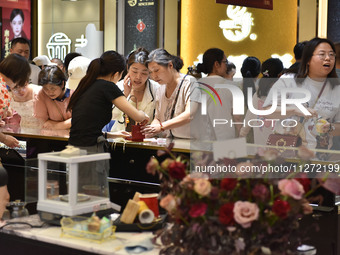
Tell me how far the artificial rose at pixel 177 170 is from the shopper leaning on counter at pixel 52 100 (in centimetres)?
296

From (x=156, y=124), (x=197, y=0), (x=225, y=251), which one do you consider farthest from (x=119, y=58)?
(x=197, y=0)

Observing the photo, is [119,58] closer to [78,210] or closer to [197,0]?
[78,210]

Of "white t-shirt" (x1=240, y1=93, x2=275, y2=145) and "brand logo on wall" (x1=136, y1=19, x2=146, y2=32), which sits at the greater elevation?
"brand logo on wall" (x1=136, y1=19, x2=146, y2=32)

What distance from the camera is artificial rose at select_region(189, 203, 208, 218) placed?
70.1 inches

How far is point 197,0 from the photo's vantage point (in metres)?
8.11

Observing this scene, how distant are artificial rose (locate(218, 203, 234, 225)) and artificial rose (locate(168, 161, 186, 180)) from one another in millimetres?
178

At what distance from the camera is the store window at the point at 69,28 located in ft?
28.6

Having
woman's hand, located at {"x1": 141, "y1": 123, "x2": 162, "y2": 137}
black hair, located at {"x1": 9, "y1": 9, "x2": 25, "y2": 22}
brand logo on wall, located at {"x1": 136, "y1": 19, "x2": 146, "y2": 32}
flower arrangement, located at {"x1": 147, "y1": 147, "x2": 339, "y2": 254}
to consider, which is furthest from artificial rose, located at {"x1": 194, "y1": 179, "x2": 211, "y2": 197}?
black hair, located at {"x1": 9, "y1": 9, "x2": 25, "y2": 22}

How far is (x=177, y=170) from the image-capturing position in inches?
73.3

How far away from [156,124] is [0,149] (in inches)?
49.7

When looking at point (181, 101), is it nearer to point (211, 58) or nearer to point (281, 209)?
point (211, 58)

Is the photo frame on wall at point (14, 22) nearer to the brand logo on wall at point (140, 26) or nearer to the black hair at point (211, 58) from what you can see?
the brand logo on wall at point (140, 26)

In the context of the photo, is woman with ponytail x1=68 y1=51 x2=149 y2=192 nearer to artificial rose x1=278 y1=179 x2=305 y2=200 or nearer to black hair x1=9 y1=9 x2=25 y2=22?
artificial rose x1=278 y1=179 x2=305 y2=200

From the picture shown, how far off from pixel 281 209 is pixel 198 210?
25cm
